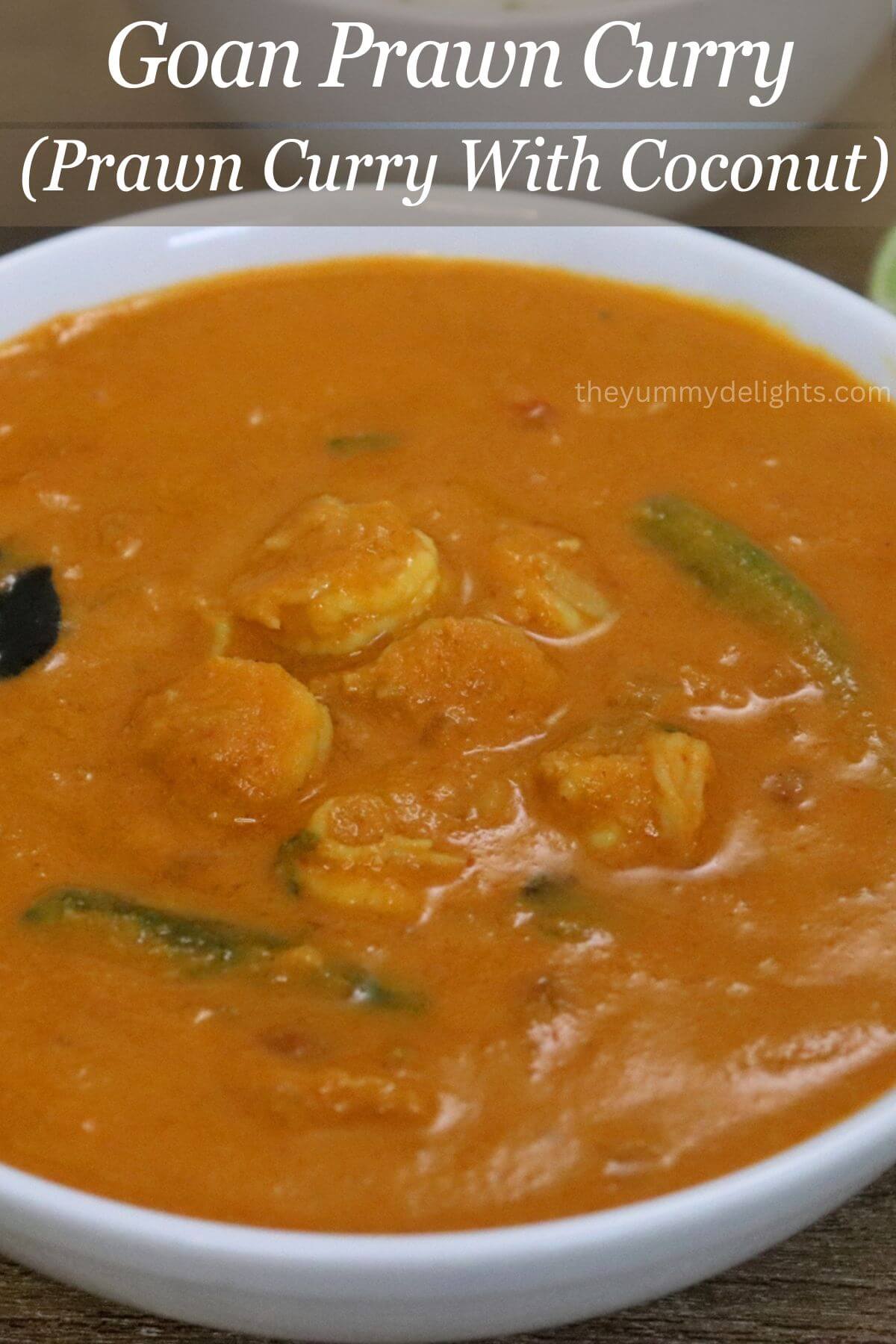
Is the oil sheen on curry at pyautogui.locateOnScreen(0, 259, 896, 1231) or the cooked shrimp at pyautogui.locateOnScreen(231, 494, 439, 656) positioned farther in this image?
the cooked shrimp at pyautogui.locateOnScreen(231, 494, 439, 656)

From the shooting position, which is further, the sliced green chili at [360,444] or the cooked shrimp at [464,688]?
the sliced green chili at [360,444]

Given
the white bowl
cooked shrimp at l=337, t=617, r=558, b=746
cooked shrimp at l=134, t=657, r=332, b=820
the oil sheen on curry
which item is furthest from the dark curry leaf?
the white bowl

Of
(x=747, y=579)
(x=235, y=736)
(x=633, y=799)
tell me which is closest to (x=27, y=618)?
(x=235, y=736)

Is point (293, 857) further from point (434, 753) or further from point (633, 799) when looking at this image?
point (633, 799)

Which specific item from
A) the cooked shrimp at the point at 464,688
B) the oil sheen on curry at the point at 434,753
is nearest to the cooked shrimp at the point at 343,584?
the oil sheen on curry at the point at 434,753

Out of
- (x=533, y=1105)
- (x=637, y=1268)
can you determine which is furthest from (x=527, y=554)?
(x=637, y=1268)

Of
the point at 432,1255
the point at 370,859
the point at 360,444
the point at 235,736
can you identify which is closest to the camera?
the point at 432,1255

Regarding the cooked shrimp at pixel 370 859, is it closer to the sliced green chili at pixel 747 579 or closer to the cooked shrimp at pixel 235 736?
the cooked shrimp at pixel 235 736

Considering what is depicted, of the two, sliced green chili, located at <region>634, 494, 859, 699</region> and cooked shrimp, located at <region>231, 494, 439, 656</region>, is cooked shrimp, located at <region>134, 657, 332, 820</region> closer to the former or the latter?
cooked shrimp, located at <region>231, 494, 439, 656</region>
